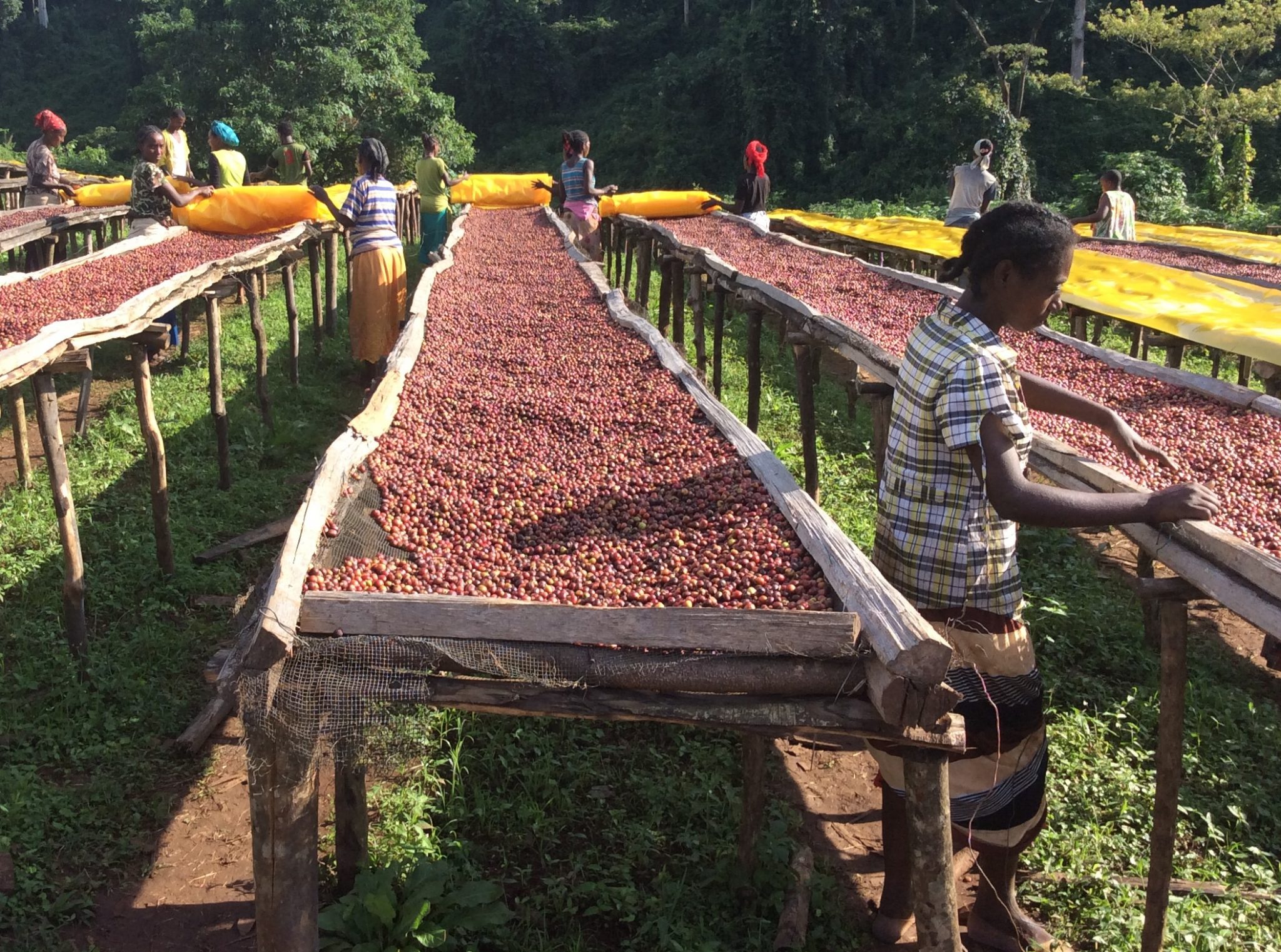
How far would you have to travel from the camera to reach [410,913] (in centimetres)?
288

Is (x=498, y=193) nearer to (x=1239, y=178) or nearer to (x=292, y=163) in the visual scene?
(x=292, y=163)

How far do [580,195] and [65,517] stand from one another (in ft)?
26.2

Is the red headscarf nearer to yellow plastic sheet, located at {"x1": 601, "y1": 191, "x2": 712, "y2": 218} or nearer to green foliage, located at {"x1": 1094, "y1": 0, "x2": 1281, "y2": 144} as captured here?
yellow plastic sheet, located at {"x1": 601, "y1": 191, "x2": 712, "y2": 218}

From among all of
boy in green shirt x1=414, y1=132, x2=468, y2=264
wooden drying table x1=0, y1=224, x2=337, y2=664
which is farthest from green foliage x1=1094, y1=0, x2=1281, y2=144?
wooden drying table x1=0, y1=224, x2=337, y2=664

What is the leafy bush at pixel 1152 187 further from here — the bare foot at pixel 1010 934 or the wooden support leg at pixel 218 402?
the bare foot at pixel 1010 934

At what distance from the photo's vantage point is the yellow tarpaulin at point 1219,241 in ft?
32.5

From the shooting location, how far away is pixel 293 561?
2.56 m

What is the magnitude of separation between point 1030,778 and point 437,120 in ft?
65.8

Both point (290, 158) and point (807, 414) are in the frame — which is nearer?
point (807, 414)

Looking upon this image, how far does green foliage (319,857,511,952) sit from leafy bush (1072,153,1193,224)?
61.6 ft

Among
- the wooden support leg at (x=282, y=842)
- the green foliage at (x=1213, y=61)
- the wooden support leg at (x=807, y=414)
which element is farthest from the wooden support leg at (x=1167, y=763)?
the green foliage at (x=1213, y=61)

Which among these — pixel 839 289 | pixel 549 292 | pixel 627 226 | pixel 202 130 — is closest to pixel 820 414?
pixel 839 289

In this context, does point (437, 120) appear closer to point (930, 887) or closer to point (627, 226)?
point (627, 226)

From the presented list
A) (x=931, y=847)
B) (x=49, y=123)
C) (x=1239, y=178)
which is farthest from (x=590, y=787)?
Answer: (x=1239, y=178)
